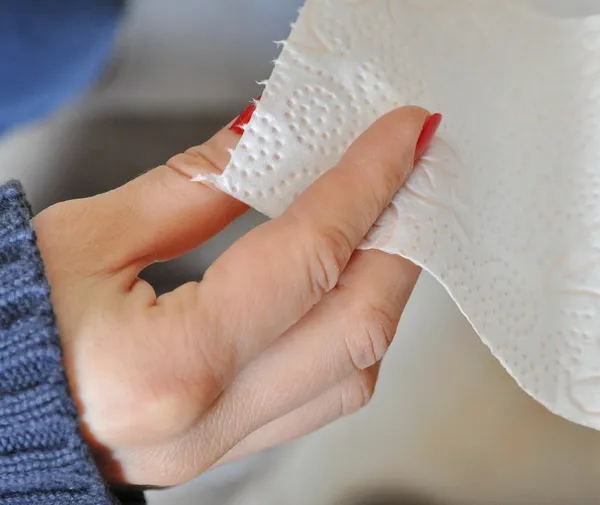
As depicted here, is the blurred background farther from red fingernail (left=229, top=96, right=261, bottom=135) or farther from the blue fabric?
red fingernail (left=229, top=96, right=261, bottom=135)

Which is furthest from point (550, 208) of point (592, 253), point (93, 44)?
point (93, 44)

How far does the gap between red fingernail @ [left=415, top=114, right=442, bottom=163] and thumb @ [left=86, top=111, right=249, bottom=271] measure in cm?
9

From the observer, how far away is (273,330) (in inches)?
10.6

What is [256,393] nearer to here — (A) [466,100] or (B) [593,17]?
(A) [466,100]

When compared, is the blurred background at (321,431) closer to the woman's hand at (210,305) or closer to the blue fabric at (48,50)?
the blue fabric at (48,50)

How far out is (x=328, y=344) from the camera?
296 mm

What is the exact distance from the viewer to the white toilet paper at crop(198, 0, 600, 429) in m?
0.30

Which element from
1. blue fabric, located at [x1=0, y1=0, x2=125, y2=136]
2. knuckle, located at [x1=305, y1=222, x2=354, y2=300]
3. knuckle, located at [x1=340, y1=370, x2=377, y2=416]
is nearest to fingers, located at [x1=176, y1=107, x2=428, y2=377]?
knuckle, located at [x1=305, y1=222, x2=354, y2=300]

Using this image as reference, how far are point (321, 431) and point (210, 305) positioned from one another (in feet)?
0.92

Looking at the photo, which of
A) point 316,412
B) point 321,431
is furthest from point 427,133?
point 321,431

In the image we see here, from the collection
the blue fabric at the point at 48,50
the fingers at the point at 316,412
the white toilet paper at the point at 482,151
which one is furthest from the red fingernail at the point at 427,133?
the blue fabric at the point at 48,50

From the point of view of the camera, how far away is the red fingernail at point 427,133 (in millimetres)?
302

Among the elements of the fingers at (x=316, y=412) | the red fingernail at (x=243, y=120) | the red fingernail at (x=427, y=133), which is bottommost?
the fingers at (x=316, y=412)

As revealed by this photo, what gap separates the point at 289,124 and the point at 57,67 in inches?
7.6
